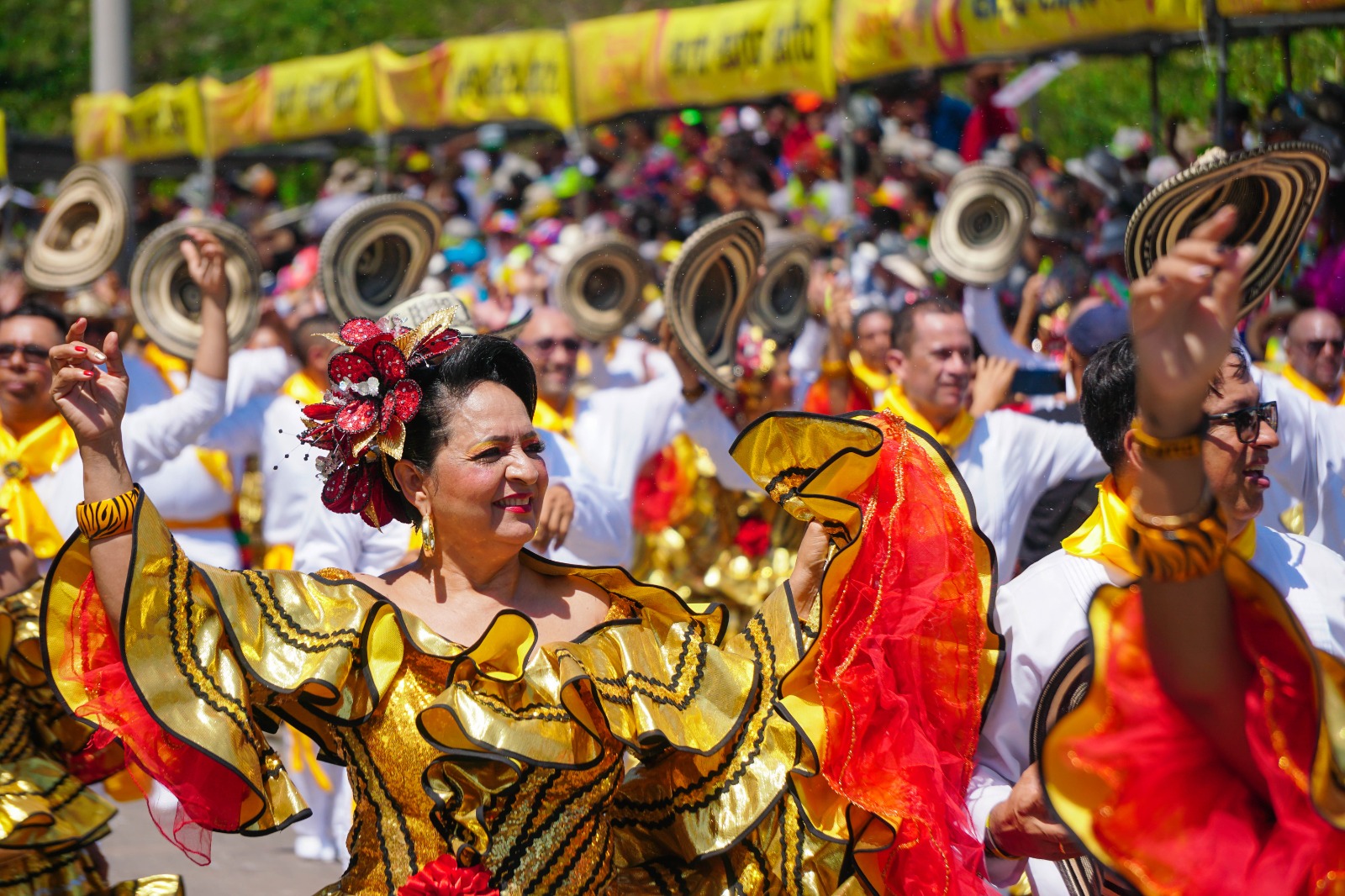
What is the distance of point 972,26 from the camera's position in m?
6.98

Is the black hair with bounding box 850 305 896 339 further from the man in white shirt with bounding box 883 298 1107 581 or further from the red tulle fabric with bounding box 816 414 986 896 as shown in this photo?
the red tulle fabric with bounding box 816 414 986 896

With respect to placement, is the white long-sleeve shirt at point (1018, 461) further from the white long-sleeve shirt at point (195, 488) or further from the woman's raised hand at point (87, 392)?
the white long-sleeve shirt at point (195, 488)

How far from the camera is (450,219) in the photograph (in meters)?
12.1

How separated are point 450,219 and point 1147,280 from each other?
35.7 ft

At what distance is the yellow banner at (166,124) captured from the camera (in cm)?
1193

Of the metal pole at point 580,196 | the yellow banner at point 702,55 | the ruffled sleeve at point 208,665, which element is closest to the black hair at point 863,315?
the yellow banner at point 702,55

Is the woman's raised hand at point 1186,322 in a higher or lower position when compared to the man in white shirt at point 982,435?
higher

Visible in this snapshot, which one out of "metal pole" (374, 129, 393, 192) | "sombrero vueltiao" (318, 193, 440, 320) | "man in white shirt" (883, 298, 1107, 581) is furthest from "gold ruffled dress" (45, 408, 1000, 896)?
"metal pole" (374, 129, 393, 192)

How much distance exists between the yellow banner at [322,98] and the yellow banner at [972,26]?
176 inches

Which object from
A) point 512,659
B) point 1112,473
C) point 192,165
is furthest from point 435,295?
point 192,165

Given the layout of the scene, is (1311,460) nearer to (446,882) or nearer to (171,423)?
(446,882)

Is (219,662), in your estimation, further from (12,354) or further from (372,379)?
(12,354)

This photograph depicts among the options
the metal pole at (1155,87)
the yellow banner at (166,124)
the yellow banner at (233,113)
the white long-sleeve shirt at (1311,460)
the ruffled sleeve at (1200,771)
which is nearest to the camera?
the ruffled sleeve at (1200,771)

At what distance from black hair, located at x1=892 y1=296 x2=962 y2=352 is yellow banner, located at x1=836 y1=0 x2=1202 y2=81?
1992 millimetres
